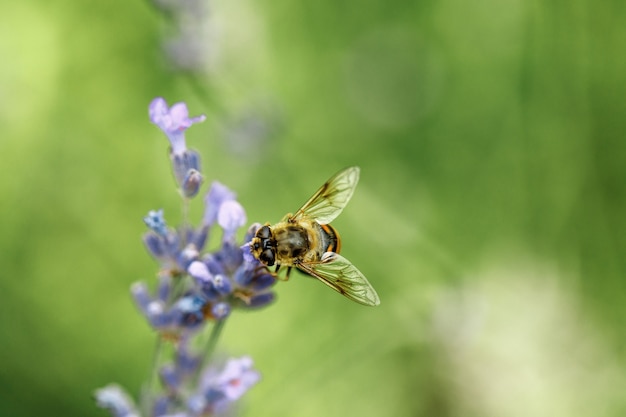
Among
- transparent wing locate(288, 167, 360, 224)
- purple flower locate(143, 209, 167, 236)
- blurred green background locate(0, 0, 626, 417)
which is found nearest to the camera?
purple flower locate(143, 209, 167, 236)

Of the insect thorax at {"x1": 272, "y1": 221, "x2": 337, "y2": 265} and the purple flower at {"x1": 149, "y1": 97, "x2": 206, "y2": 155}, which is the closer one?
the purple flower at {"x1": 149, "y1": 97, "x2": 206, "y2": 155}

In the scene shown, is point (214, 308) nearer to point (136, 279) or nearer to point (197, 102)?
point (136, 279)

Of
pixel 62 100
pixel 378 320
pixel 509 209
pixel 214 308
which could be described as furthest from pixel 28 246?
pixel 509 209

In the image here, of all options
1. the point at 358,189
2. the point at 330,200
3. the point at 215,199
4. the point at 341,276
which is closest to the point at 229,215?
the point at 215,199

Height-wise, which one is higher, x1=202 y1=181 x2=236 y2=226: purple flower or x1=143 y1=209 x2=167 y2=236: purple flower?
x1=202 y1=181 x2=236 y2=226: purple flower

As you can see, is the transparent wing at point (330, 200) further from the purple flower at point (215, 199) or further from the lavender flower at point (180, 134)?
the lavender flower at point (180, 134)

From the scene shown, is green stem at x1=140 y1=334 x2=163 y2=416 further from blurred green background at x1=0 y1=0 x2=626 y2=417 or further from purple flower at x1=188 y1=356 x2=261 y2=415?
blurred green background at x1=0 y1=0 x2=626 y2=417

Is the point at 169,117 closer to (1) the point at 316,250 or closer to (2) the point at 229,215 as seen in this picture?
(2) the point at 229,215

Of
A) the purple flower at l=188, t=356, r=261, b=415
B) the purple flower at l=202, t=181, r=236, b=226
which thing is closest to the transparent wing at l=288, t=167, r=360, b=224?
the purple flower at l=202, t=181, r=236, b=226
